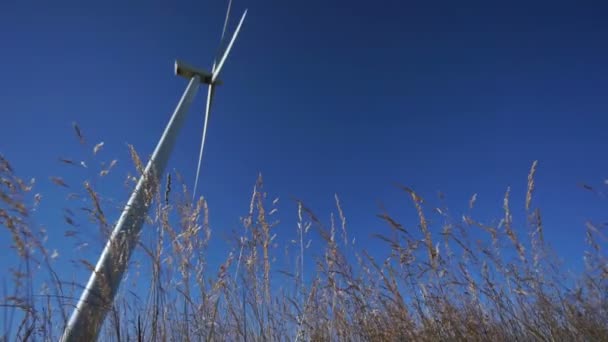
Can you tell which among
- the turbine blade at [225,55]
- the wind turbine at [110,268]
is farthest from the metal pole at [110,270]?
the turbine blade at [225,55]

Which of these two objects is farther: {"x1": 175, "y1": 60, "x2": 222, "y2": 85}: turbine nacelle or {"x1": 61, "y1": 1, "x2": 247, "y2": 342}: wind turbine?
{"x1": 175, "y1": 60, "x2": 222, "y2": 85}: turbine nacelle

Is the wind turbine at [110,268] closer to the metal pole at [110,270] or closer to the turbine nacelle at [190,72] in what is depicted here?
Answer: the metal pole at [110,270]

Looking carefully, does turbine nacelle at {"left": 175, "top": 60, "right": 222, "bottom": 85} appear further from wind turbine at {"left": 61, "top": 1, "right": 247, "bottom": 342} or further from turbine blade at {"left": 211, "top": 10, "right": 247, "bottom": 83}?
wind turbine at {"left": 61, "top": 1, "right": 247, "bottom": 342}

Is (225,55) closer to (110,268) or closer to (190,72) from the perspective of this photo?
(190,72)

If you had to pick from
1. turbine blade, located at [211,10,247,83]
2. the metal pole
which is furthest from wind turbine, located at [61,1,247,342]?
turbine blade, located at [211,10,247,83]

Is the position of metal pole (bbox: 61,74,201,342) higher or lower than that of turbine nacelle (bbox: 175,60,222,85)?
lower

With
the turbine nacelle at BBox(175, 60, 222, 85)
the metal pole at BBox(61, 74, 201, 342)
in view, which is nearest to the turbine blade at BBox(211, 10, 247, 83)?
the turbine nacelle at BBox(175, 60, 222, 85)

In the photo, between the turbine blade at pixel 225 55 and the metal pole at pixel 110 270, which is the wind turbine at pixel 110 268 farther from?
the turbine blade at pixel 225 55

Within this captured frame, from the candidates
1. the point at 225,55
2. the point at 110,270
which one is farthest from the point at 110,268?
the point at 225,55

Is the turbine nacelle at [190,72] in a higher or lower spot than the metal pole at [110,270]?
higher

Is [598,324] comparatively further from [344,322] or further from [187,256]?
[187,256]

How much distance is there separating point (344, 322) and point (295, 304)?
44cm

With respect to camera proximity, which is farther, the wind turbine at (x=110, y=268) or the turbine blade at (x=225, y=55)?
the turbine blade at (x=225, y=55)

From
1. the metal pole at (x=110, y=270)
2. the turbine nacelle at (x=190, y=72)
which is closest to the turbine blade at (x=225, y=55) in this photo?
the turbine nacelle at (x=190, y=72)
